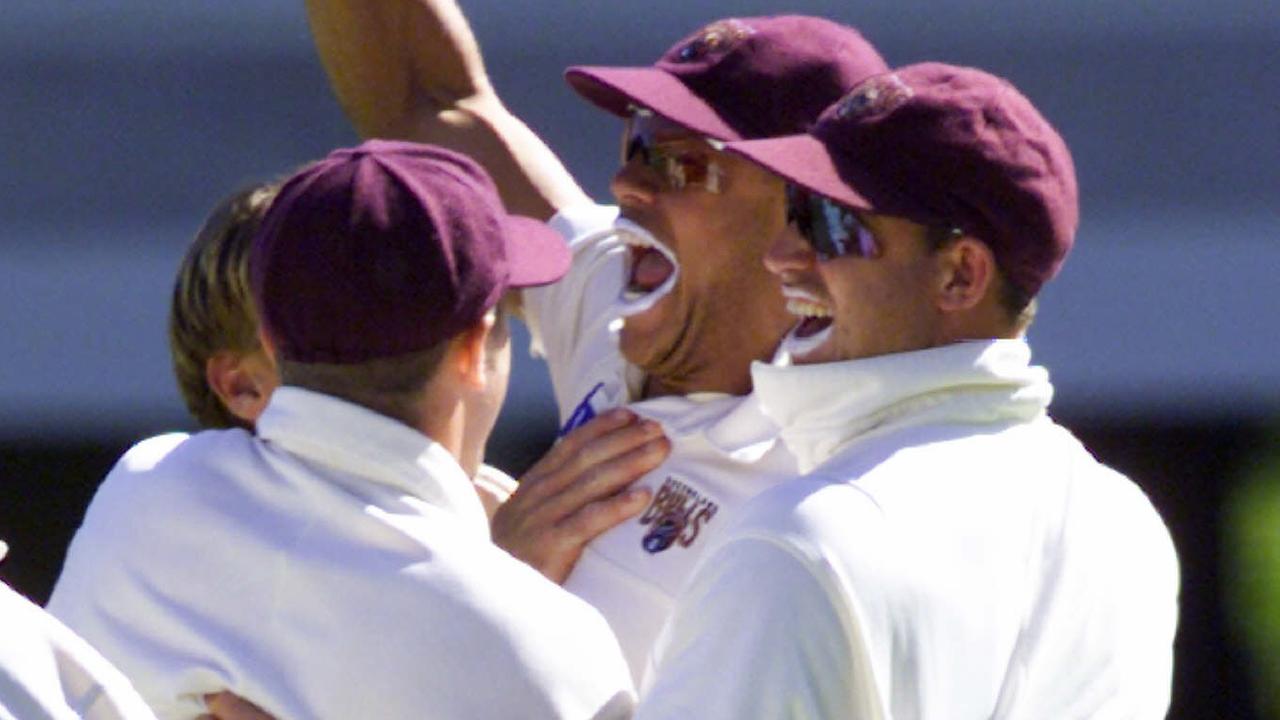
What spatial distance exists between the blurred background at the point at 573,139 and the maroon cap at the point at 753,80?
5.67 meters

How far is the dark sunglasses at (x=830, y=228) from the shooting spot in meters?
2.35

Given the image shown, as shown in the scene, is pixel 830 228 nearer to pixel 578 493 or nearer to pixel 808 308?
pixel 808 308

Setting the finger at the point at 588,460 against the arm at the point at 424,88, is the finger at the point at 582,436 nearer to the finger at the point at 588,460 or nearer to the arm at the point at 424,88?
the finger at the point at 588,460

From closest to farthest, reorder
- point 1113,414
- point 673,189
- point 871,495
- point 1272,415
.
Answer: point 871,495 < point 673,189 < point 1272,415 < point 1113,414

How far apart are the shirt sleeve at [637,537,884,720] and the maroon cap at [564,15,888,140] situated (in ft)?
2.94

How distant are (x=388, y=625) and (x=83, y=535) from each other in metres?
0.38

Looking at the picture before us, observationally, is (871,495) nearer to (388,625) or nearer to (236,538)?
(388,625)

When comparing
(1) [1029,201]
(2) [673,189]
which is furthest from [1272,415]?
(1) [1029,201]

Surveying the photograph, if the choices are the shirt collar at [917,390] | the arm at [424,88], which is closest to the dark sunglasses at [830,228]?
the shirt collar at [917,390]

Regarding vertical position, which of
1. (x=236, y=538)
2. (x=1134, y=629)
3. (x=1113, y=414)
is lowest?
(x=1113, y=414)

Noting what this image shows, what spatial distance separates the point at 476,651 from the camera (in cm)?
214

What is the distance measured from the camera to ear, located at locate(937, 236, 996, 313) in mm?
2320

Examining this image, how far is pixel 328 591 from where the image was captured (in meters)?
2.17

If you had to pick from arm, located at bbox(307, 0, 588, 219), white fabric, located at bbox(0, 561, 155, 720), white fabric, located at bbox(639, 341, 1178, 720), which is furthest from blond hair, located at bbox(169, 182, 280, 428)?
white fabric, located at bbox(0, 561, 155, 720)
